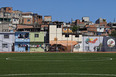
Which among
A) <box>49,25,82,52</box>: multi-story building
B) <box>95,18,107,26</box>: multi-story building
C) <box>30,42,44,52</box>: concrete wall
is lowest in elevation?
<box>30,42,44,52</box>: concrete wall

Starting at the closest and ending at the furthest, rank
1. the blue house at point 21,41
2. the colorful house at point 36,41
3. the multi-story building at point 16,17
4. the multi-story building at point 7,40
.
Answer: the colorful house at point 36,41 < the multi-story building at point 7,40 < the blue house at point 21,41 < the multi-story building at point 16,17

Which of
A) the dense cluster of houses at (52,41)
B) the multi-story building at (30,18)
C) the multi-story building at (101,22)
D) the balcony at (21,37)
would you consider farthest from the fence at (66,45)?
the multi-story building at (101,22)

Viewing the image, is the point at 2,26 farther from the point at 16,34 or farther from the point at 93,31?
the point at 93,31

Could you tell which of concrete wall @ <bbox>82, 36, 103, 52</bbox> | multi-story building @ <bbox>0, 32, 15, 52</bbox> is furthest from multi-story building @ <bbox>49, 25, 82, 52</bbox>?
multi-story building @ <bbox>0, 32, 15, 52</bbox>

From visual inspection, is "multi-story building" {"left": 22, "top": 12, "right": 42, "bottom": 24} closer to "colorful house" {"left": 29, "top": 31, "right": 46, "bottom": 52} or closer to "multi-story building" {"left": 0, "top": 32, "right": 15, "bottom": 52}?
"multi-story building" {"left": 0, "top": 32, "right": 15, "bottom": 52}

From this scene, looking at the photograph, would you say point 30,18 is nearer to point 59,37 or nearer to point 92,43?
point 59,37

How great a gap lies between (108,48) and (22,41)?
25843 mm

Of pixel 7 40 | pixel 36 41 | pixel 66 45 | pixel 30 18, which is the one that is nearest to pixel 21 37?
pixel 7 40

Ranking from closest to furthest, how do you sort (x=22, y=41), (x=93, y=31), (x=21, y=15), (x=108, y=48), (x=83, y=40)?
(x=108, y=48), (x=22, y=41), (x=83, y=40), (x=93, y=31), (x=21, y=15)

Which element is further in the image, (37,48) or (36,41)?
(36,41)
